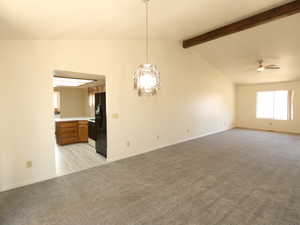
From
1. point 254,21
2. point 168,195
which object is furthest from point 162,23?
point 168,195

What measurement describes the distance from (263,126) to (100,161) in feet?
26.9

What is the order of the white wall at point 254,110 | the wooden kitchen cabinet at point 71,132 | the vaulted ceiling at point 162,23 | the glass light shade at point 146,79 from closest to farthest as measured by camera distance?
the vaulted ceiling at point 162,23, the glass light shade at point 146,79, the wooden kitchen cabinet at point 71,132, the white wall at point 254,110

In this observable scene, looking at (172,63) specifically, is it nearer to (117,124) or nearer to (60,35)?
(117,124)

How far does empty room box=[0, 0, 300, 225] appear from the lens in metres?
2.20

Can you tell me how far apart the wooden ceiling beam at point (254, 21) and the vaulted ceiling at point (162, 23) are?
0.53ft

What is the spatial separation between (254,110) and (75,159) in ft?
28.6

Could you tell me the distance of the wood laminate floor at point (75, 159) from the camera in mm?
3582

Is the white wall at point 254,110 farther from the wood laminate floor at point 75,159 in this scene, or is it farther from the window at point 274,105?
the wood laminate floor at point 75,159

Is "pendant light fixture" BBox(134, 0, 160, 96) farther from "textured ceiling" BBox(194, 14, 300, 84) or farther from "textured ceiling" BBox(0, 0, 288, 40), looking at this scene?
"textured ceiling" BBox(194, 14, 300, 84)

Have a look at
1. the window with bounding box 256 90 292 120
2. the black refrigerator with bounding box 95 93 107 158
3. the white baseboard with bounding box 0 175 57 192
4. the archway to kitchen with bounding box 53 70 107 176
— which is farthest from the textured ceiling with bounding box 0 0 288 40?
the window with bounding box 256 90 292 120

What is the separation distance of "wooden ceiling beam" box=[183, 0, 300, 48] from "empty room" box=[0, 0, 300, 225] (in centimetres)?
2

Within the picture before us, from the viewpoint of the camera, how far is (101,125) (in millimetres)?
4328

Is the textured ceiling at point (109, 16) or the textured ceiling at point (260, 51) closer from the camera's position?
the textured ceiling at point (109, 16)

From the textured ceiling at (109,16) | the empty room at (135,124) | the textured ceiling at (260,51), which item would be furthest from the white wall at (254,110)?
the textured ceiling at (109,16)
